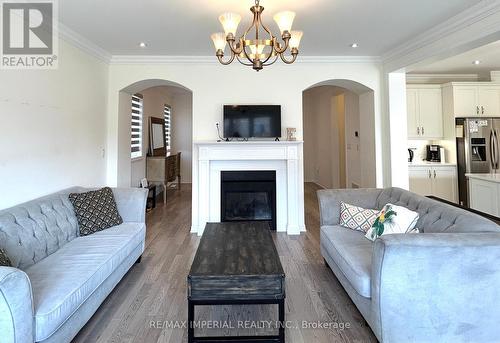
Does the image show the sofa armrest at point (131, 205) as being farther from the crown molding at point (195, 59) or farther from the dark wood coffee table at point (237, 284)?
the crown molding at point (195, 59)

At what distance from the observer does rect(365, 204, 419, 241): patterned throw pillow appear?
2.40 metres

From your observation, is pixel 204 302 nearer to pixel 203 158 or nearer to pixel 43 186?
pixel 43 186

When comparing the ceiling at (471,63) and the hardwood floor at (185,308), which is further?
the ceiling at (471,63)

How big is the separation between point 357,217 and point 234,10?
2.46m

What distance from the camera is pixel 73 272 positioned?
2.03m

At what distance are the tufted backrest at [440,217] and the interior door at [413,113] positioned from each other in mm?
3142

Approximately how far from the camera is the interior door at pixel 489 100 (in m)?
5.42

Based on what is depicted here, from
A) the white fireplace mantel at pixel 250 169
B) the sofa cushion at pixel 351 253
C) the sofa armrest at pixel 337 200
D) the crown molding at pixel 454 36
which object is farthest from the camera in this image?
the white fireplace mantel at pixel 250 169

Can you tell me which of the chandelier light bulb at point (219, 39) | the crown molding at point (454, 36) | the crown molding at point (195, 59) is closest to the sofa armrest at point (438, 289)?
the chandelier light bulb at point (219, 39)

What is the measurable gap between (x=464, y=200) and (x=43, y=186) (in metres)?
6.57

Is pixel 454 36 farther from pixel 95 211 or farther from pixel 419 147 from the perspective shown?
pixel 95 211

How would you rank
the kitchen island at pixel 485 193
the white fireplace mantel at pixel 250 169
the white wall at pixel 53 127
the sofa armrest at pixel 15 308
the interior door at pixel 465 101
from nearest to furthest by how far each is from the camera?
the sofa armrest at pixel 15 308 < the white wall at pixel 53 127 < the kitchen island at pixel 485 193 < the white fireplace mantel at pixel 250 169 < the interior door at pixel 465 101

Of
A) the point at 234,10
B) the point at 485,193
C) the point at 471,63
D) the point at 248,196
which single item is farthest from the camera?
the point at 471,63

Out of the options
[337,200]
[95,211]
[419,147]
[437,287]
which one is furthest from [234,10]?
[419,147]
